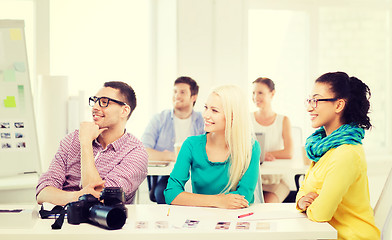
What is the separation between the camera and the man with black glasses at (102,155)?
269 centimetres

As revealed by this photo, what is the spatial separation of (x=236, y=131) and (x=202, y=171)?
0.28 meters

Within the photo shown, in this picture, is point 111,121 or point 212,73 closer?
point 111,121

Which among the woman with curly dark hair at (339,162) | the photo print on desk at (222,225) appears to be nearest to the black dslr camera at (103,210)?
the photo print on desk at (222,225)

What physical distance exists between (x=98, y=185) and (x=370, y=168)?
4531 mm

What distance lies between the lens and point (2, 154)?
7.08ft

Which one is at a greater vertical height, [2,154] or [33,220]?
[2,154]

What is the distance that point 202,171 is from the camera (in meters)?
2.73

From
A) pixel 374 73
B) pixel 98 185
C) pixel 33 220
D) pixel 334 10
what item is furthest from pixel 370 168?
pixel 33 220

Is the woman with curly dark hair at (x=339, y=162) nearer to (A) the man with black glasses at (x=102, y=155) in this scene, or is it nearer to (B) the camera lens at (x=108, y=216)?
(B) the camera lens at (x=108, y=216)

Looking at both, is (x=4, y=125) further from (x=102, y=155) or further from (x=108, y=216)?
(x=102, y=155)

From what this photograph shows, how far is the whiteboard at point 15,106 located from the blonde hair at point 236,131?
97 cm

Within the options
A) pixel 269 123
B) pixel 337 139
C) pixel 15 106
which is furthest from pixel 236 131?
pixel 269 123

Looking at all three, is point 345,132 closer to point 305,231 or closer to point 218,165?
point 305,231

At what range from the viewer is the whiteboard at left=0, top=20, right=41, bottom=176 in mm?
2139
